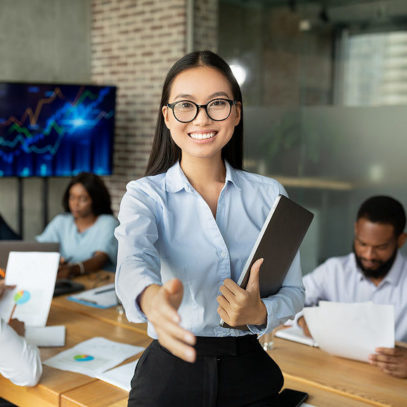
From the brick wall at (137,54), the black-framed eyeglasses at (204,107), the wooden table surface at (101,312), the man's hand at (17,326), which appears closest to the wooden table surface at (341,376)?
the wooden table surface at (101,312)

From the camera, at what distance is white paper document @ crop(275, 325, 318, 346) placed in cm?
228

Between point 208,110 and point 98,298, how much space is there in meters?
1.83

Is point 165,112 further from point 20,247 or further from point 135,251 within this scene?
point 20,247

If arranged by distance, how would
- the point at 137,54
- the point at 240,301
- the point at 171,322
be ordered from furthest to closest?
the point at 137,54
the point at 240,301
the point at 171,322

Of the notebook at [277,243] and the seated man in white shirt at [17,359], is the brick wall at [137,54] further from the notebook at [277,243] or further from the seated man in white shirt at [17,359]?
the notebook at [277,243]

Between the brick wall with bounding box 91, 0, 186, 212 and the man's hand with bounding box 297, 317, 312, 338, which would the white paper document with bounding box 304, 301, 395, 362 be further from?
the brick wall with bounding box 91, 0, 186, 212

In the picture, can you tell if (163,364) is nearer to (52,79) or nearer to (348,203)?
(348,203)

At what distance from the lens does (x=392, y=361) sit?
1.96 m

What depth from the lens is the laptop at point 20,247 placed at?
2738 mm

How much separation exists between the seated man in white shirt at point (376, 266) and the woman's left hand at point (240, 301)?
170 cm

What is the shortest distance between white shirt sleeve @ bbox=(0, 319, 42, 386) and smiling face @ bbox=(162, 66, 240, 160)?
3.14ft

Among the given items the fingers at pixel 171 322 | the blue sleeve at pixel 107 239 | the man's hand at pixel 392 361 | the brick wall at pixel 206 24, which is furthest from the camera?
the brick wall at pixel 206 24

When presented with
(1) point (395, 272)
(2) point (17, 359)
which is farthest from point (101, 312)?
(1) point (395, 272)

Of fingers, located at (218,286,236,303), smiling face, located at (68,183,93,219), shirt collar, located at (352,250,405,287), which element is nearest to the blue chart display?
smiling face, located at (68,183,93,219)
